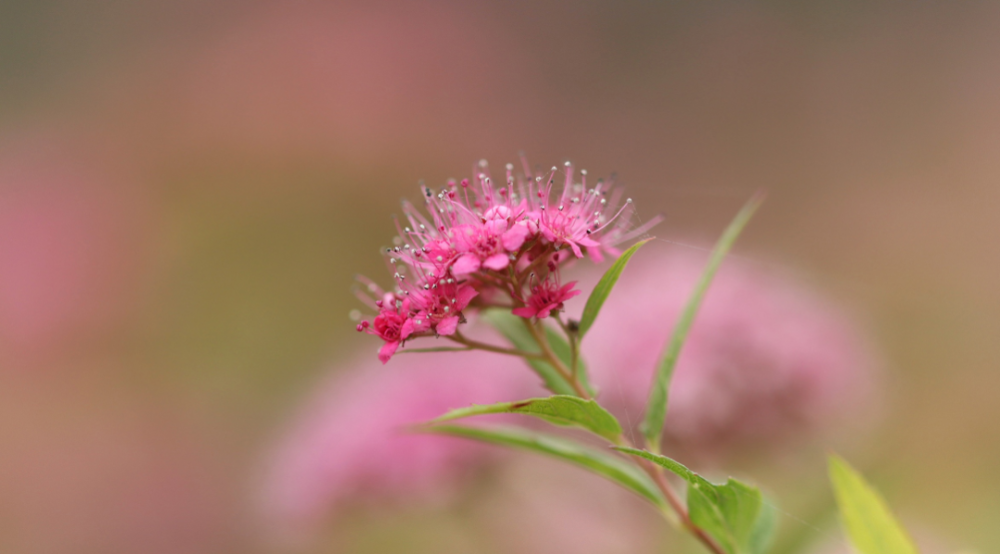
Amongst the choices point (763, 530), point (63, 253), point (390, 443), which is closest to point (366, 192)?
point (63, 253)

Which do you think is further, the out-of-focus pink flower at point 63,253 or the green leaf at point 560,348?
the out-of-focus pink flower at point 63,253

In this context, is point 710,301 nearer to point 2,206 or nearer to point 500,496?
point 500,496

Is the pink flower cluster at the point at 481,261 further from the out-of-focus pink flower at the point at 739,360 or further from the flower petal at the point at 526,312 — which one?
the out-of-focus pink flower at the point at 739,360

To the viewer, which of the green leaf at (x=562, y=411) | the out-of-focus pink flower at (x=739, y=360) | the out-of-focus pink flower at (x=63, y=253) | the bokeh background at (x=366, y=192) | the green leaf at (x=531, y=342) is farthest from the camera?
the out-of-focus pink flower at (x=63, y=253)

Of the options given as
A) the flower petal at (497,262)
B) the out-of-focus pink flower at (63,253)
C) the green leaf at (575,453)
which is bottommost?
the green leaf at (575,453)

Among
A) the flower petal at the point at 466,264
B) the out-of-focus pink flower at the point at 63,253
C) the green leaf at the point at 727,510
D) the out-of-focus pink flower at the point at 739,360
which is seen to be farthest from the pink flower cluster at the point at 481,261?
the out-of-focus pink flower at the point at 63,253

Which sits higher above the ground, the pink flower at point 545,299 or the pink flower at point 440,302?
the pink flower at point 440,302

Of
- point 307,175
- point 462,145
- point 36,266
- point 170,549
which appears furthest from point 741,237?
point 36,266

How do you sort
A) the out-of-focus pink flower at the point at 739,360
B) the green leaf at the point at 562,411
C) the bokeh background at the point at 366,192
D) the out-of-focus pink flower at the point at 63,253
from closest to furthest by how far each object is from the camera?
1. the green leaf at the point at 562,411
2. the out-of-focus pink flower at the point at 739,360
3. the bokeh background at the point at 366,192
4. the out-of-focus pink flower at the point at 63,253

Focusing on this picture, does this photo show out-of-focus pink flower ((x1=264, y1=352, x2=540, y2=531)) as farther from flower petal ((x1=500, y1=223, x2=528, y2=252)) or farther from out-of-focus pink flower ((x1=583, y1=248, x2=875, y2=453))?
flower petal ((x1=500, y1=223, x2=528, y2=252))
